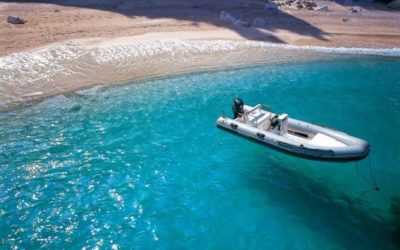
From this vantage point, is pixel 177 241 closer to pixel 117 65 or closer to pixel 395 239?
pixel 395 239

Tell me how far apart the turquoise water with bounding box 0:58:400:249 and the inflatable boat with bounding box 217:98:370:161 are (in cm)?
88

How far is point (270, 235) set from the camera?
28.9ft

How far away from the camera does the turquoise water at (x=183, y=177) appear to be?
887 centimetres

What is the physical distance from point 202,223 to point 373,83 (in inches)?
510

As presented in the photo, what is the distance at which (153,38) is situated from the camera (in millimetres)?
23172

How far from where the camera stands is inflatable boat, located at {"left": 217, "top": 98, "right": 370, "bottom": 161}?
32.6ft

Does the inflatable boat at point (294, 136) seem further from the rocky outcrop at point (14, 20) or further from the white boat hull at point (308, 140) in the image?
the rocky outcrop at point (14, 20)

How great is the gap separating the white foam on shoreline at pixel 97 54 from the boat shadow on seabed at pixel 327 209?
12145 mm

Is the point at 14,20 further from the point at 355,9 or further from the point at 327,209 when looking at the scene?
the point at 355,9

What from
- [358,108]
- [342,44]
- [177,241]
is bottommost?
[177,241]

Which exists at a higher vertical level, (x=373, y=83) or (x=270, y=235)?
(x=373, y=83)

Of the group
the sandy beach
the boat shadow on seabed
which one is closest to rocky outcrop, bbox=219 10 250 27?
the sandy beach

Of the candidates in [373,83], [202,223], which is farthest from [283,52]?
[202,223]

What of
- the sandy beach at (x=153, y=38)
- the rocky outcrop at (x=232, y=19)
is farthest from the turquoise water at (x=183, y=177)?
the rocky outcrop at (x=232, y=19)
